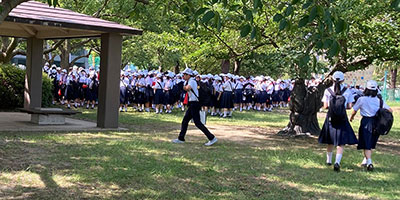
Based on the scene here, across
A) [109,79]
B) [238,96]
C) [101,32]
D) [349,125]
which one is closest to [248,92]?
[238,96]

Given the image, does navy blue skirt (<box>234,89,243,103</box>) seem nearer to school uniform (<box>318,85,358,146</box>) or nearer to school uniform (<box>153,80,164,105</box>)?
school uniform (<box>153,80,164,105</box>)

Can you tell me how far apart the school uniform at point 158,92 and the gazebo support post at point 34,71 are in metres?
5.20

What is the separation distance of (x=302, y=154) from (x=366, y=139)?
2.24 m

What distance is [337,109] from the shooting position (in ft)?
29.3

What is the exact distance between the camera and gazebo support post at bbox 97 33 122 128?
47.0 feet

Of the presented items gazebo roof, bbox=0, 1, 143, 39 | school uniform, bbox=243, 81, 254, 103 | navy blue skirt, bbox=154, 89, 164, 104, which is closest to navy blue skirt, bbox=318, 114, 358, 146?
gazebo roof, bbox=0, 1, 143, 39

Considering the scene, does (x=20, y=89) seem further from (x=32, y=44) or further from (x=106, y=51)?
(x=106, y=51)

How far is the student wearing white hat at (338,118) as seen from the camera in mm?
8953

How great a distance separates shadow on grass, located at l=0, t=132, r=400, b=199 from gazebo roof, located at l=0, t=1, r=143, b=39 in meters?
3.01

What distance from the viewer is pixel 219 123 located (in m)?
18.6

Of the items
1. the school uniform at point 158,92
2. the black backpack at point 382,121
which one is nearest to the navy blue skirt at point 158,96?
the school uniform at point 158,92

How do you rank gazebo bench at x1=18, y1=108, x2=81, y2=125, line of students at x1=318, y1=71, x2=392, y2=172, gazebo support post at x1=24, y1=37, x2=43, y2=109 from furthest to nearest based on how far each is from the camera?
1. gazebo support post at x1=24, y1=37, x2=43, y2=109
2. gazebo bench at x1=18, y1=108, x2=81, y2=125
3. line of students at x1=318, y1=71, x2=392, y2=172

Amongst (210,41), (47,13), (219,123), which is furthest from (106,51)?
(219,123)

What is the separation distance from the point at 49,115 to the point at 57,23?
3.02 metres
